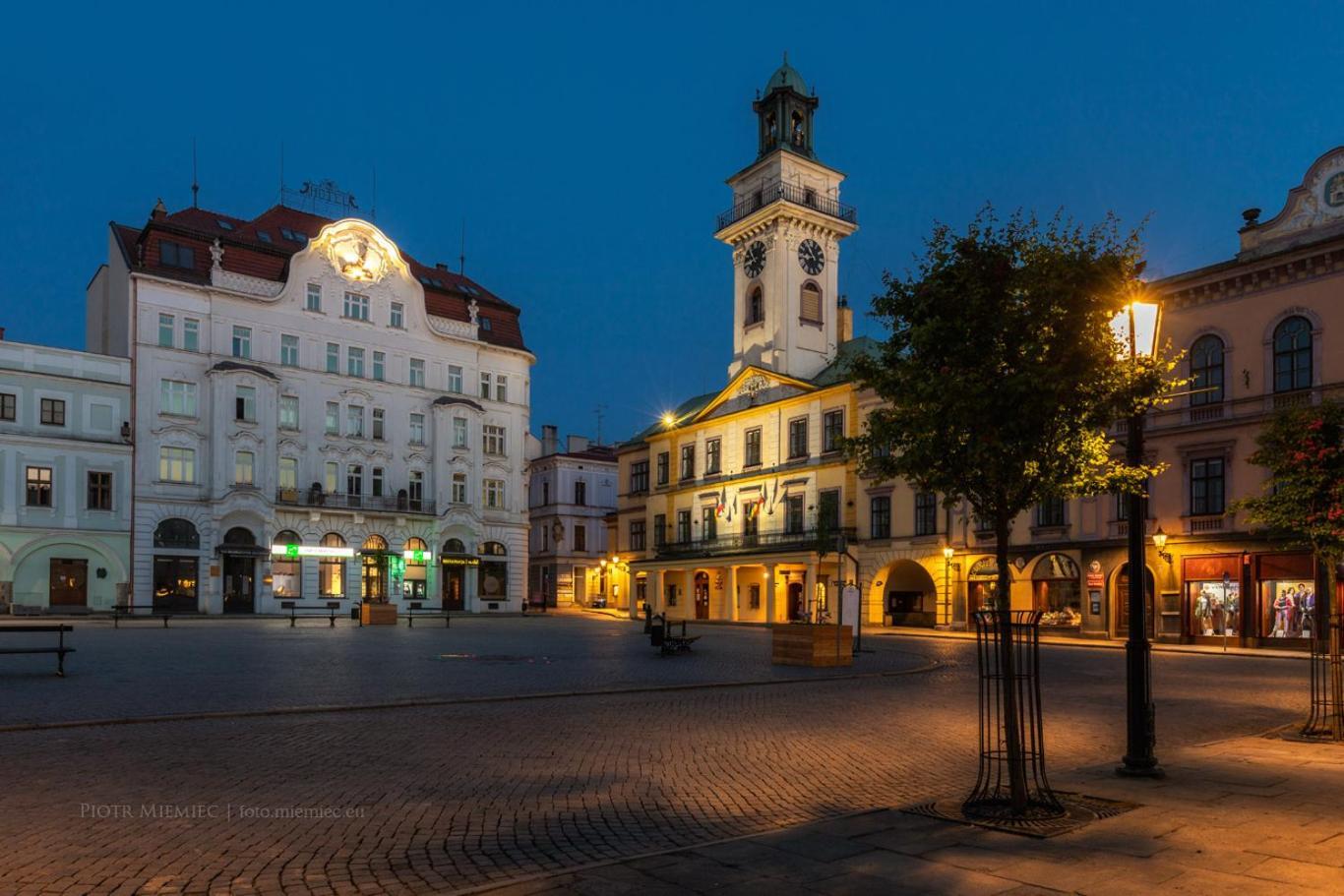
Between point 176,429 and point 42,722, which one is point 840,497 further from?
point 42,722

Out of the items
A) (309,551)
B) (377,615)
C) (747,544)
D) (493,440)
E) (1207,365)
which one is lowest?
(377,615)

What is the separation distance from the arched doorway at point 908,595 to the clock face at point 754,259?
20.1 m

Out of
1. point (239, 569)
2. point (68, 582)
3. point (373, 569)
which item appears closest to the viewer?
point (68, 582)

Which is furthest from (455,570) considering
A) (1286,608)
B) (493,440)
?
(1286,608)

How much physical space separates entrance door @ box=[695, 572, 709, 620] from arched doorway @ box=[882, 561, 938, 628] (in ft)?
44.2

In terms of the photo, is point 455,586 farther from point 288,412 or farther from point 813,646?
point 813,646

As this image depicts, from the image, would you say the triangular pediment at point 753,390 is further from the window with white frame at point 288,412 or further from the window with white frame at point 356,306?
the window with white frame at point 288,412

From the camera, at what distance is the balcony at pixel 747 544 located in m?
50.6

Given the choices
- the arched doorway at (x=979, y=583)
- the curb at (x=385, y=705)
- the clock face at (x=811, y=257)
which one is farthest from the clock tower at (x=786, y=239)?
the curb at (x=385, y=705)

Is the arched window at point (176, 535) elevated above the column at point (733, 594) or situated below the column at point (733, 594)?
above

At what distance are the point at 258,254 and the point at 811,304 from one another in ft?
99.2

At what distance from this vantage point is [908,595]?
1881 inches

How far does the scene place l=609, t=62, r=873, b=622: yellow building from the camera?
52.4m

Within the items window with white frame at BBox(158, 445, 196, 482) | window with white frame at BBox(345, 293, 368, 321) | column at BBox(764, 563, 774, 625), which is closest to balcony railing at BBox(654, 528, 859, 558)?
column at BBox(764, 563, 774, 625)
